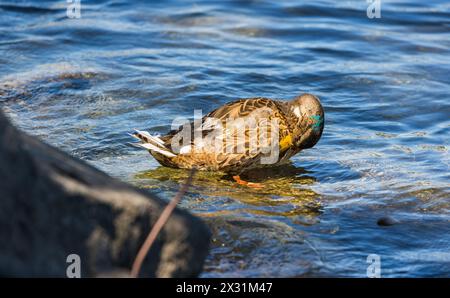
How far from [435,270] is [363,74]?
19.2 feet

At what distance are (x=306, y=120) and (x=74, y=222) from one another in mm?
3959

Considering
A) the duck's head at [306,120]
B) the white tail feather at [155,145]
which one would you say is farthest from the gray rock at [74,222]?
the duck's head at [306,120]

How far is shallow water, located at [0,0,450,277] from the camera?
586 cm

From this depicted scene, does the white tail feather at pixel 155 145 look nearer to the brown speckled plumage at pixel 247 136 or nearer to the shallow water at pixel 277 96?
the brown speckled plumage at pixel 247 136

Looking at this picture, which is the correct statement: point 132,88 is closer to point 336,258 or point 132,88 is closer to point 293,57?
point 293,57

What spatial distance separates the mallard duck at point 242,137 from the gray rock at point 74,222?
2912 mm

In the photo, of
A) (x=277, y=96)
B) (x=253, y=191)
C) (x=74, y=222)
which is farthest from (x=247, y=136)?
(x=74, y=222)

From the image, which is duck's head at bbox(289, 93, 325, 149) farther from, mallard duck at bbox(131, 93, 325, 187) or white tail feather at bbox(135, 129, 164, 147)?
white tail feather at bbox(135, 129, 164, 147)

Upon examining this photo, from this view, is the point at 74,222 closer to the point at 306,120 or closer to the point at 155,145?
the point at 155,145

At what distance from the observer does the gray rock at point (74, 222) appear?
3508mm

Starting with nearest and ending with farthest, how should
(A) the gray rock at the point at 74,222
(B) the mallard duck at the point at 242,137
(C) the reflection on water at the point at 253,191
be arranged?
(A) the gray rock at the point at 74,222
(C) the reflection on water at the point at 253,191
(B) the mallard duck at the point at 242,137

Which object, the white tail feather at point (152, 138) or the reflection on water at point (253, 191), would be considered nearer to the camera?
the reflection on water at point (253, 191)

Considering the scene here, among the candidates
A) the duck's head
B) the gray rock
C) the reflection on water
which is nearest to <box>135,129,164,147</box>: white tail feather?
the reflection on water
